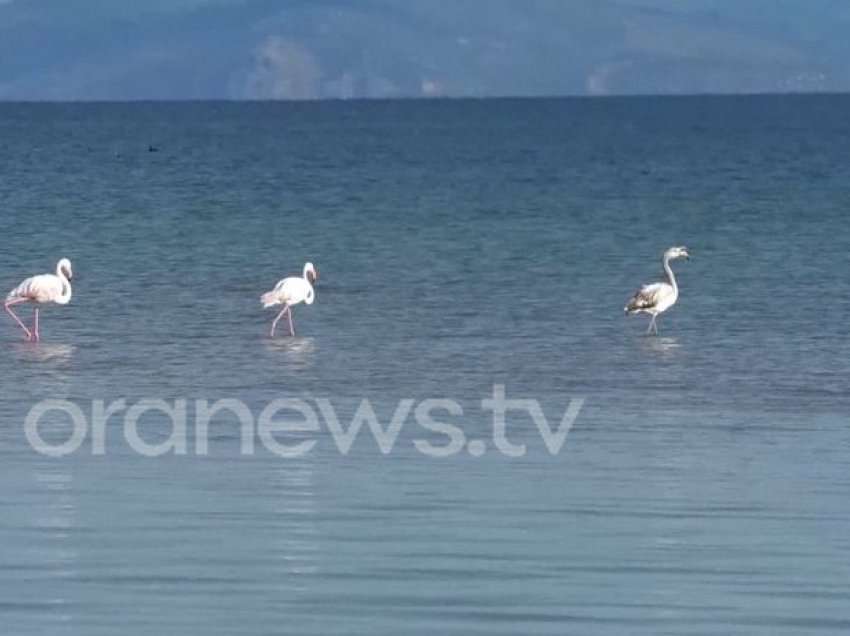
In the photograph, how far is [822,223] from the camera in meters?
44.7

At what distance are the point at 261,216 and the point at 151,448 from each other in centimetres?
3235

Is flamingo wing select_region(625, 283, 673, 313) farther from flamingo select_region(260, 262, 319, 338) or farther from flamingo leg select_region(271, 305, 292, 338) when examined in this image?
flamingo leg select_region(271, 305, 292, 338)

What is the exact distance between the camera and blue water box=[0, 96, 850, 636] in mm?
11305

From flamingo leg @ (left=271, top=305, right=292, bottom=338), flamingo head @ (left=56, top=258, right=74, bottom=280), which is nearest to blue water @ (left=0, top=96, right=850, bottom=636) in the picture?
flamingo leg @ (left=271, top=305, right=292, bottom=338)

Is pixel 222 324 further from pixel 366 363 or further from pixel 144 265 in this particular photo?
pixel 144 265

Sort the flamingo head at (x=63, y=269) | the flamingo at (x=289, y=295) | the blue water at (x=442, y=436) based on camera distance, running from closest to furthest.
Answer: the blue water at (x=442, y=436) → the flamingo at (x=289, y=295) → the flamingo head at (x=63, y=269)

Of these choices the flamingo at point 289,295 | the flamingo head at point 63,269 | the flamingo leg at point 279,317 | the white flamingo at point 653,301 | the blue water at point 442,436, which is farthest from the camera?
the flamingo head at point 63,269

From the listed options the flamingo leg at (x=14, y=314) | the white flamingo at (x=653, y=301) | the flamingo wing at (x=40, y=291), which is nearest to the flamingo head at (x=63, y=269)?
the flamingo leg at (x=14, y=314)

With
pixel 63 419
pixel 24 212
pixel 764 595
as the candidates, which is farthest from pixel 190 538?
pixel 24 212

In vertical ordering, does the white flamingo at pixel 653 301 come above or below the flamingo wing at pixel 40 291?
below

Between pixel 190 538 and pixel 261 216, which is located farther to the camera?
pixel 261 216

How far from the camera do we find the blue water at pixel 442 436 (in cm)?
1130

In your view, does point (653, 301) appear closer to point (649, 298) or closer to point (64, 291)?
point (649, 298)

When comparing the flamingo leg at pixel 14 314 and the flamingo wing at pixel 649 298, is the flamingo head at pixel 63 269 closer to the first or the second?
the flamingo leg at pixel 14 314
